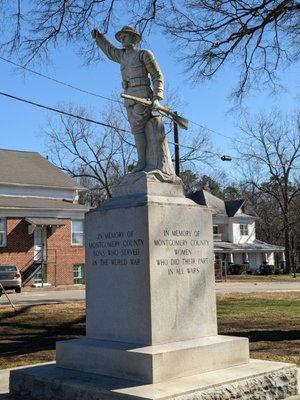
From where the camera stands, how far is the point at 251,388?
6.56 metres

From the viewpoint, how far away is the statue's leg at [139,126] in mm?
7816

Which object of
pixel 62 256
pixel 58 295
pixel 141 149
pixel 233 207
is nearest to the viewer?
pixel 141 149

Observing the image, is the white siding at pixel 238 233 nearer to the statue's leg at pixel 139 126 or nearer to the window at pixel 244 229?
the window at pixel 244 229

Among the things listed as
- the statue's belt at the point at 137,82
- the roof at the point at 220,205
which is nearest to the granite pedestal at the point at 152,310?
the statue's belt at the point at 137,82

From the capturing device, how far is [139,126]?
7.87m

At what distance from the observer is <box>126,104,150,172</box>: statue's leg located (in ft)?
25.6

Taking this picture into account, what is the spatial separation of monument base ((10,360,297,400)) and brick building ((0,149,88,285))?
30.9 metres

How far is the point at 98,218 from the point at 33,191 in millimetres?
34329

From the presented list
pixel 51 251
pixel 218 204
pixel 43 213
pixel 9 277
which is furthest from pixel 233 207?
pixel 9 277

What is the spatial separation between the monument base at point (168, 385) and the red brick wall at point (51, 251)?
3074cm

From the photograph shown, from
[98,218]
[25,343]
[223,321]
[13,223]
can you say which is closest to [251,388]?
[98,218]

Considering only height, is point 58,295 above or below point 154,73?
below

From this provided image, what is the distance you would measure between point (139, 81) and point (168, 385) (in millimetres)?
3924

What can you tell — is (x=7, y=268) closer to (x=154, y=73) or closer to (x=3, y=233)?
(x=3, y=233)
